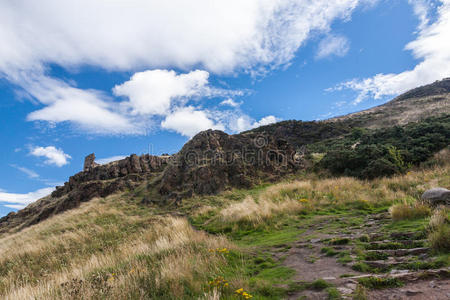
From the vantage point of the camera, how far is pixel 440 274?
137 inches

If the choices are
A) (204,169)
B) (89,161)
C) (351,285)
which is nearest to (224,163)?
(204,169)

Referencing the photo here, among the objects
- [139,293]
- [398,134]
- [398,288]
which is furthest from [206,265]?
[398,134]

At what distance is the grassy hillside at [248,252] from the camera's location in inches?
159

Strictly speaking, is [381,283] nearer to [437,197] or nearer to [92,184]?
[437,197]

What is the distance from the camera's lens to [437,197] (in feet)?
25.4

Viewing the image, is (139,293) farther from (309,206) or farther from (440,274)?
(309,206)

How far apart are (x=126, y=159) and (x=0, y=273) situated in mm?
26133

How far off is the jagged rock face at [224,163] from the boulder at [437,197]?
13571mm

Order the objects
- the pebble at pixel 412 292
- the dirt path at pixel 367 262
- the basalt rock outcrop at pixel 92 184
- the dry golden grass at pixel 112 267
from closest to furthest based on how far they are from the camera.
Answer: the pebble at pixel 412 292
the dirt path at pixel 367 262
the dry golden grass at pixel 112 267
the basalt rock outcrop at pixel 92 184

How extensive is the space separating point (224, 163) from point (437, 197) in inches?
628

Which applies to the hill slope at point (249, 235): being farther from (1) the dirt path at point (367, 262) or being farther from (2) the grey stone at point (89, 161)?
(2) the grey stone at point (89, 161)

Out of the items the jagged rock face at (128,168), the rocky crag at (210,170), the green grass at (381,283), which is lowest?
the green grass at (381,283)

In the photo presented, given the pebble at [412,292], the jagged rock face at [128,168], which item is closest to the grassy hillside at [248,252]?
the pebble at [412,292]

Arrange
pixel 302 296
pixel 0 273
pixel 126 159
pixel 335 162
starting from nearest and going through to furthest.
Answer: pixel 302 296
pixel 0 273
pixel 335 162
pixel 126 159
